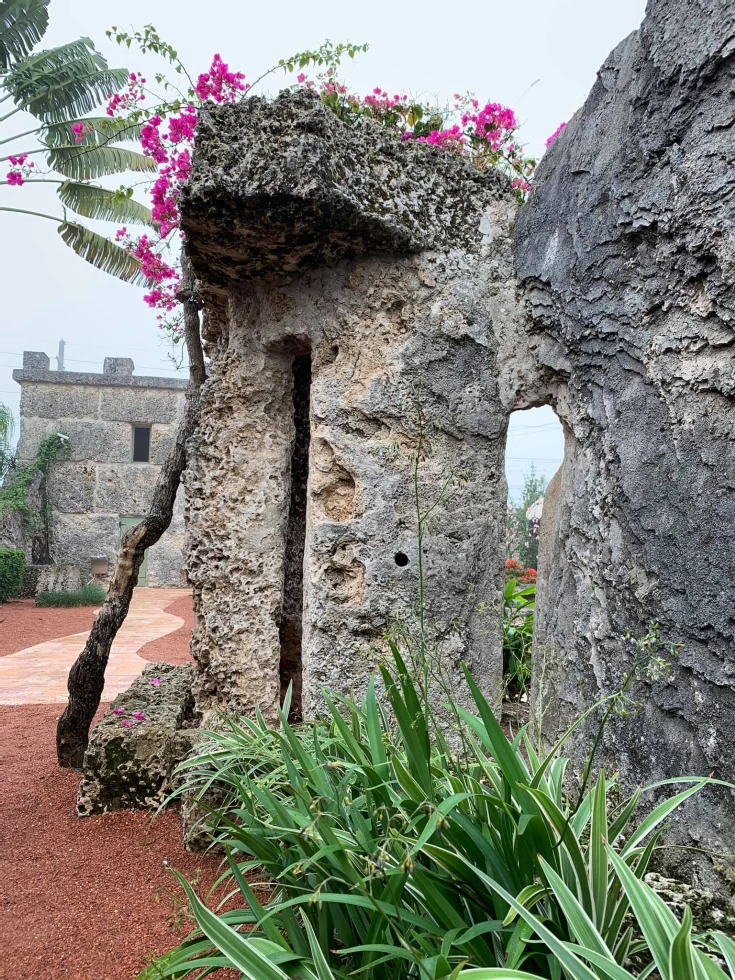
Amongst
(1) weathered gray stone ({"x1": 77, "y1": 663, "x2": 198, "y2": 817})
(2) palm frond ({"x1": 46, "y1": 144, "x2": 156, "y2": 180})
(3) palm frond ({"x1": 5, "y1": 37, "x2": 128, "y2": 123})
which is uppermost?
(3) palm frond ({"x1": 5, "y1": 37, "x2": 128, "y2": 123})

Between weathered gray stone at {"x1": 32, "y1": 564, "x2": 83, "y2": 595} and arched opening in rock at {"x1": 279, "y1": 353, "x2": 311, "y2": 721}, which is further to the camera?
weathered gray stone at {"x1": 32, "y1": 564, "x2": 83, "y2": 595}

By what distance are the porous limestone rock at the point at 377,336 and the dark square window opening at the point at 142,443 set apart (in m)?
12.6

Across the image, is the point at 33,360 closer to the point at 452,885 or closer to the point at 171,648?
the point at 171,648

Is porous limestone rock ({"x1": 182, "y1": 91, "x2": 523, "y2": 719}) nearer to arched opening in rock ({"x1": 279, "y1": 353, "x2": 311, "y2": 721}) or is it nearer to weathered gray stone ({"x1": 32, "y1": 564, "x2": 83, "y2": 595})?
arched opening in rock ({"x1": 279, "y1": 353, "x2": 311, "y2": 721})

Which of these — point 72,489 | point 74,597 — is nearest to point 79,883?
point 74,597

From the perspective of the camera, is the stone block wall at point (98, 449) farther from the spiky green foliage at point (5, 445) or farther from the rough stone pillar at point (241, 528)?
the rough stone pillar at point (241, 528)

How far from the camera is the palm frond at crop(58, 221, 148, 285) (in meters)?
8.25

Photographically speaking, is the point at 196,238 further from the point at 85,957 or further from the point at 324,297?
the point at 85,957

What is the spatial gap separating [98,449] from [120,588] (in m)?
11.3

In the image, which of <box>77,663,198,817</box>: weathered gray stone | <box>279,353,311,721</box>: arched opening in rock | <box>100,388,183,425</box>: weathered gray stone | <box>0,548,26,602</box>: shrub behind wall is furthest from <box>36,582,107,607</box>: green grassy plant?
<box>279,353,311,721</box>: arched opening in rock

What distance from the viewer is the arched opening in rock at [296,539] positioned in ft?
12.8

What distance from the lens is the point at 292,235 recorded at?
3049 millimetres

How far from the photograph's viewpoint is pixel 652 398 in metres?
2.38

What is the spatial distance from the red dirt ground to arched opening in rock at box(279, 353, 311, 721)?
0.94 metres
